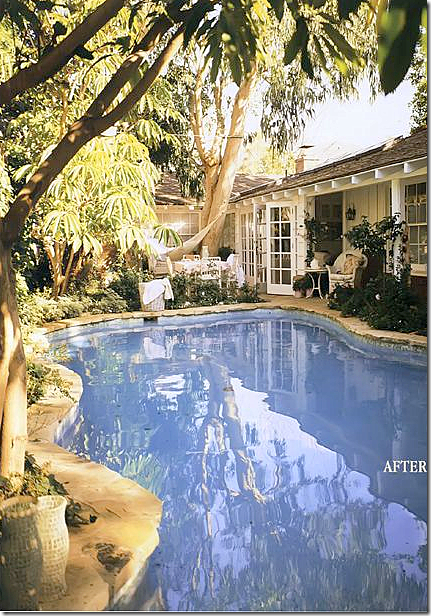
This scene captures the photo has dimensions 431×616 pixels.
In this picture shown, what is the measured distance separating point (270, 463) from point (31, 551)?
2343 mm

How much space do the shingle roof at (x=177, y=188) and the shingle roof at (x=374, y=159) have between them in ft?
7.43

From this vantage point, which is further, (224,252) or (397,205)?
(224,252)

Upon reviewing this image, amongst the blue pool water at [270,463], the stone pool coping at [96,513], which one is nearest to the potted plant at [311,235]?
the blue pool water at [270,463]

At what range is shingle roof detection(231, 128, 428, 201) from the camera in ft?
29.5

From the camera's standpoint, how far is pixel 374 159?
1055 centimetres

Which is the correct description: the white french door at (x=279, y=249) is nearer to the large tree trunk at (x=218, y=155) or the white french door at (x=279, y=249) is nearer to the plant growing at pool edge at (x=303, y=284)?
the plant growing at pool edge at (x=303, y=284)

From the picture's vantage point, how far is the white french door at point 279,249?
13.6 metres

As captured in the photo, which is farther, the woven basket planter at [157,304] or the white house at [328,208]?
the woven basket planter at [157,304]

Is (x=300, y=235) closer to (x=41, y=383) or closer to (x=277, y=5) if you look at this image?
(x=41, y=383)

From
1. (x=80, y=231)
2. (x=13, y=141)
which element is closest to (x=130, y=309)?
(x=80, y=231)

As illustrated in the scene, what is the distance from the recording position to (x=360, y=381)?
267 inches

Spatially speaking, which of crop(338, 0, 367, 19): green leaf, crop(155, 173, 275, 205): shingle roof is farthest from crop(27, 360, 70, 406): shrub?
crop(155, 173, 275, 205): shingle roof

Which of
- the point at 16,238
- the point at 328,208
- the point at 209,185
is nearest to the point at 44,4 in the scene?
the point at 16,238

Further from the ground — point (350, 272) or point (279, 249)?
point (279, 249)
